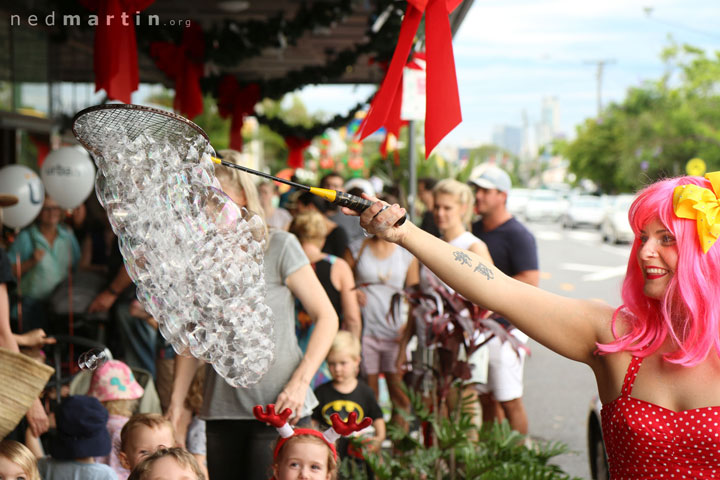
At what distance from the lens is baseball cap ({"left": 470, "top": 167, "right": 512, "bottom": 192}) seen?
5422mm

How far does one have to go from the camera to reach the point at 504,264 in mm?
5219

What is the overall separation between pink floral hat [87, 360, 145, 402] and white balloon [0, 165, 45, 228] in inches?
94.7

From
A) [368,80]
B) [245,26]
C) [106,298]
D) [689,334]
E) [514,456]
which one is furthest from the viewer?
[368,80]

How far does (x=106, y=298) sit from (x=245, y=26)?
384 centimetres

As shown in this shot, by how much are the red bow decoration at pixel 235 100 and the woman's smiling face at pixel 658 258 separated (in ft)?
32.4

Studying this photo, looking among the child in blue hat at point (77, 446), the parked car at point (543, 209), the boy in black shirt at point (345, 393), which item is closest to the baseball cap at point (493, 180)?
the boy in black shirt at point (345, 393)

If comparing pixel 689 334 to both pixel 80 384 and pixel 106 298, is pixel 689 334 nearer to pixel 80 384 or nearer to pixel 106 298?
pixel 80 384

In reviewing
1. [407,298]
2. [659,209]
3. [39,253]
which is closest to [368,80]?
[39,253]

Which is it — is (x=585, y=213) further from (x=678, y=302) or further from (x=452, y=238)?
(x=678, y=302)

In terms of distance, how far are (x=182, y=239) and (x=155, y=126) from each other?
1.02 feet

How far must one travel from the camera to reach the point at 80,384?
14.7ft

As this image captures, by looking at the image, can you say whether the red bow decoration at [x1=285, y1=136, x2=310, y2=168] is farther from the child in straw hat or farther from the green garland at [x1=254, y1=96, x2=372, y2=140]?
the child in straw hat

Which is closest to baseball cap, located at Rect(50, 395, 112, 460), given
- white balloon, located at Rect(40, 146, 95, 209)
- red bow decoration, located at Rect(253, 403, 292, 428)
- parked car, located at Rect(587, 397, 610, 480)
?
red bow decoration, located at Rect(253, 403, 292, 428)

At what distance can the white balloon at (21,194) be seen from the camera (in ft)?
20.4
